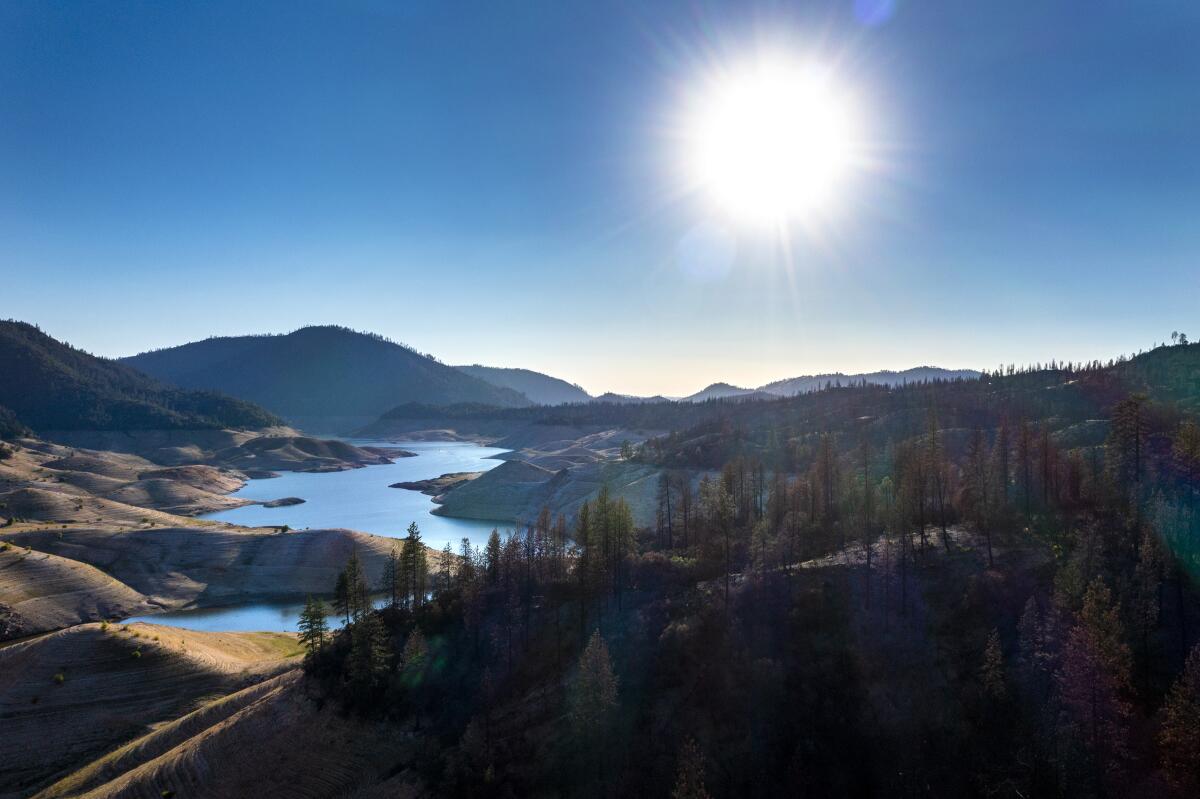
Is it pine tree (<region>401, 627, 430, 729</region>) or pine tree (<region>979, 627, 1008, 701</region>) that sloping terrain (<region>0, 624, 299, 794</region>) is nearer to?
→ pine tree (<region>401, 627, 430, 729</region>)

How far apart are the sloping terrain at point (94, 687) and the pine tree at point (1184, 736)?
62.9 meters

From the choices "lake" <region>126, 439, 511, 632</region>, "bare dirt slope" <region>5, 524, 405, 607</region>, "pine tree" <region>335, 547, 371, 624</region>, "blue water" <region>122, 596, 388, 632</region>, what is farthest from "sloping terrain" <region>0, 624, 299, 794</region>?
"bare dirt slope" <region>5, 524, 405, 607</region>

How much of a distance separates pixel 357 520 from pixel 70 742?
325 feet

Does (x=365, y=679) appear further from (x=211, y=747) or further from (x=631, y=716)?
(x=631, y=716)

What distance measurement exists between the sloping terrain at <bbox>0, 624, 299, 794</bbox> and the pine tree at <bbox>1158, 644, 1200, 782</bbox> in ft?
206

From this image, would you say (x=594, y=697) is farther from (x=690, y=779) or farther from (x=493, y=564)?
(x=493, y=564)

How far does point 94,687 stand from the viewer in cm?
5606

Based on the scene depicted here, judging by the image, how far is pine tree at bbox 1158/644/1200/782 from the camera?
2858 cm

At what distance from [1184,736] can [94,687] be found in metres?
75.4

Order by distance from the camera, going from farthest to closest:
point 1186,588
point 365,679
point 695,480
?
1. point 695,480
2. point 365,679
3. point 1186,588

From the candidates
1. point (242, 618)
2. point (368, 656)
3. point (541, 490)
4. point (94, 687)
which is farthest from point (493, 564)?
point (541, 490)

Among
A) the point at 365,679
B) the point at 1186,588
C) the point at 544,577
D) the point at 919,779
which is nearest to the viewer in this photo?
the point at 919,779

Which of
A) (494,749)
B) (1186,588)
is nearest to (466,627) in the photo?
(494,749)

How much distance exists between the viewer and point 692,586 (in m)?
53.1
